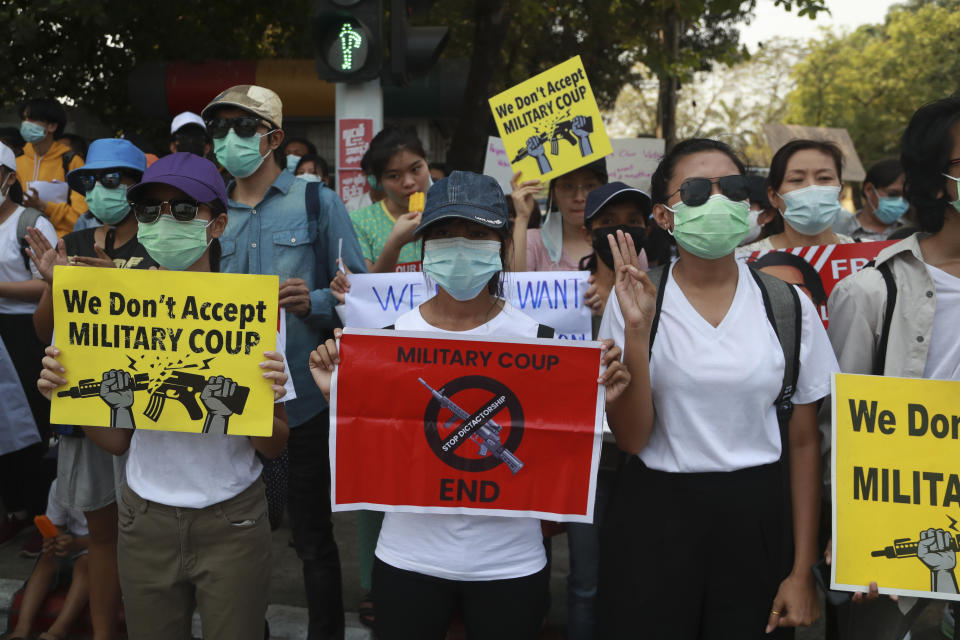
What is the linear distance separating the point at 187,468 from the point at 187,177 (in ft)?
3.26

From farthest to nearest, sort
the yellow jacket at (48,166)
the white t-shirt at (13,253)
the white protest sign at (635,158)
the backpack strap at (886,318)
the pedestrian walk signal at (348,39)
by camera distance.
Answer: the white protest sign at (635,158) → the yellow jacket at (48,166) → the pedestrian walk signal at (348,39) → the white t-shirt at (13,253) → the backpack strap at (886,318)

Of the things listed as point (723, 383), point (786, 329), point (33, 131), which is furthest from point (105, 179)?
point (33, 131)

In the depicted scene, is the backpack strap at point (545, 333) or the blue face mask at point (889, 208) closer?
the backpack strap at point (545, 333)

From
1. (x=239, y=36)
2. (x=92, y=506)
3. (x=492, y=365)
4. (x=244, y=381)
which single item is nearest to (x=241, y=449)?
(x=244, y=381)

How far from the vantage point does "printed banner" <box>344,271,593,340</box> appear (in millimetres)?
3504

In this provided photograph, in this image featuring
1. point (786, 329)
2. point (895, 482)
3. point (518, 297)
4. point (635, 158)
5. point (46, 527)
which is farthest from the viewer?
point (635, 158)

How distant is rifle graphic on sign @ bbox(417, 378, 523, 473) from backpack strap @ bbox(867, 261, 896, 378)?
1135mm

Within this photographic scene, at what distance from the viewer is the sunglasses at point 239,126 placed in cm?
358

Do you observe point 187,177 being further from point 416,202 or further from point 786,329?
point 786,329

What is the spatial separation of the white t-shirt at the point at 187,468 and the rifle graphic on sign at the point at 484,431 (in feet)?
1.79

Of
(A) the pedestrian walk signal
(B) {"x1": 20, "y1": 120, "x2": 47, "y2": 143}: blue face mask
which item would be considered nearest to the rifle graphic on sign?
(A) the pedestrian walk signal

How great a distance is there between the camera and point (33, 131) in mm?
6281

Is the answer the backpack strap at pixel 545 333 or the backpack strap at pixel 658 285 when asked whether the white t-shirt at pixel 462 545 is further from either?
the backpack strap at pixel 658 285

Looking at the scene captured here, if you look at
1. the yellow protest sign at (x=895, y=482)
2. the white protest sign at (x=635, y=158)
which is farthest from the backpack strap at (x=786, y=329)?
the white protest sign at (x=635, y=158)
